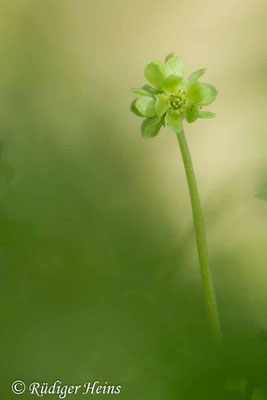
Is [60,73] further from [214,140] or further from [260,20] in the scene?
[260,20]

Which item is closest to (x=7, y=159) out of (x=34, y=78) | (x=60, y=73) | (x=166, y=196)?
(x=166, y=196)

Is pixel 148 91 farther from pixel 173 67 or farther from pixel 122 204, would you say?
pixel 122 204

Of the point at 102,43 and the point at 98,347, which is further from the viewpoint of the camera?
the point at 102,43
